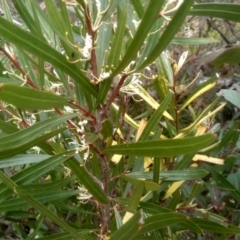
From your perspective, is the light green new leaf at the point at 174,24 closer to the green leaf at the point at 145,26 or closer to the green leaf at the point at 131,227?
the green leaf at the point at 145,26

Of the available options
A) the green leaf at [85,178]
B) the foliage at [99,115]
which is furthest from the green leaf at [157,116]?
the green leaf at [85,178]

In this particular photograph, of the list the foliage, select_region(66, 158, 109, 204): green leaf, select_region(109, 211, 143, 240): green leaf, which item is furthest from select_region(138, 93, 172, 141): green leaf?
select_region(109, 211, 143, 240): green leaf

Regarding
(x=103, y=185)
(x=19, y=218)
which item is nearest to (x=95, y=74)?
(x=103, y=185)

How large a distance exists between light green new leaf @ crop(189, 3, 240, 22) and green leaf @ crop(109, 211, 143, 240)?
10.5 inches

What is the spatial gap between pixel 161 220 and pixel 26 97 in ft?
0.91

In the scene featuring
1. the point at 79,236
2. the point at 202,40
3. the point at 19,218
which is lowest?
the point at 19,218

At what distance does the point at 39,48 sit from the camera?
53 centimetres

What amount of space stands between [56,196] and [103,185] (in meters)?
0.08

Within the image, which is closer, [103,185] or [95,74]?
[95,74]

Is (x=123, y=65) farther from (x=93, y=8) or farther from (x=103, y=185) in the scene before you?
(x=103, y=185)

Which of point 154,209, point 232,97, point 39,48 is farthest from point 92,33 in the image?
point 232,97

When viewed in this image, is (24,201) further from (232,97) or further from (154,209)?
(232,97)

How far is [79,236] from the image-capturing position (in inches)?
27.5

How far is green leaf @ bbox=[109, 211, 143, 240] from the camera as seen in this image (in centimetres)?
48
